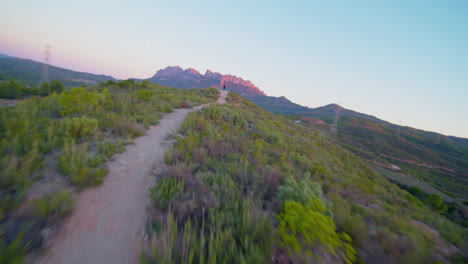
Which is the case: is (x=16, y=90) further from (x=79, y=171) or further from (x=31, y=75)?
(x=31, y=75)

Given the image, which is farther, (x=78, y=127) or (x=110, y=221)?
(x=78, y=127)

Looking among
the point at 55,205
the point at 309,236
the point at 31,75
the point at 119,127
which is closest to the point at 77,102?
the point at 119,127

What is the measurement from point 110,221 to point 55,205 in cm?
77

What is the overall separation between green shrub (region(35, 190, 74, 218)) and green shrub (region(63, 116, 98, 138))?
8.85 ft

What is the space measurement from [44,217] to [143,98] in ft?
33.4

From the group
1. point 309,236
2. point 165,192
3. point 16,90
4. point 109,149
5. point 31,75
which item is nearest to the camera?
point 309,236

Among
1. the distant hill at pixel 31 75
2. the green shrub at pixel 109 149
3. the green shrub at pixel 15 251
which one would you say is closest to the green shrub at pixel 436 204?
the green shrub at pixel 109 149

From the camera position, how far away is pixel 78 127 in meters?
4.76

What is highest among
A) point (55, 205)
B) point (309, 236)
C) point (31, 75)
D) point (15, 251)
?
point (31, 75)

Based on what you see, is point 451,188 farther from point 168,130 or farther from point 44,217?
point 44,217

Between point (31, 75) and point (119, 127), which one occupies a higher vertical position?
point (31, 75)

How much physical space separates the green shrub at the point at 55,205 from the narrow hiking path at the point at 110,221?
Answer: 17 cm

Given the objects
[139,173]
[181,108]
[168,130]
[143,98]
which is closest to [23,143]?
[139,173]

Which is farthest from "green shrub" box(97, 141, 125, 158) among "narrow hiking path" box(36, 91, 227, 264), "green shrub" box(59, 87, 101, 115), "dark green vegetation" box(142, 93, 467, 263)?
"green shrub" box(59, 87, 101, 115)
